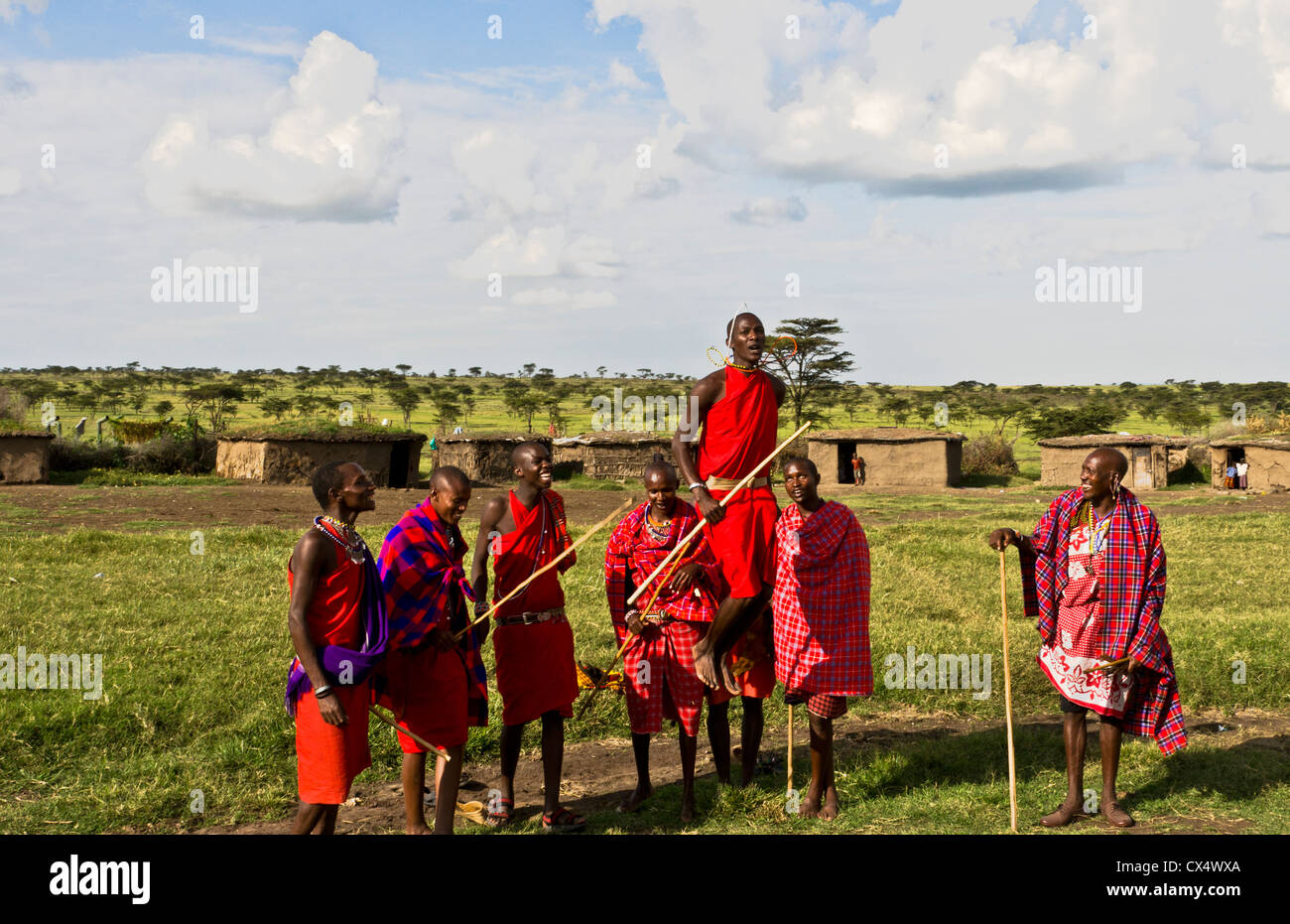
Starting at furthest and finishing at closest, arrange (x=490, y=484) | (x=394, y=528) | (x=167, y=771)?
1. (x=490, y=484)
2. (x=167, y=771)
3. (x=394, y=528)

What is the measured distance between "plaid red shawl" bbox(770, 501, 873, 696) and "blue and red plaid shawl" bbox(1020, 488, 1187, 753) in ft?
3.24

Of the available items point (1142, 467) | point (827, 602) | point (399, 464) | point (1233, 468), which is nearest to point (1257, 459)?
point (1233, 468)

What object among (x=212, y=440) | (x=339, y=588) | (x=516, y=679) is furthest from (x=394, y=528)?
(x=212, y=440)

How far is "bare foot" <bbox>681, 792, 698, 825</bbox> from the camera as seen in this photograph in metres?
5.22

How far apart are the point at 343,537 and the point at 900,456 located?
2866 centimetres

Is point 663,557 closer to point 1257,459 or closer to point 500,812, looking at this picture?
point 500,812

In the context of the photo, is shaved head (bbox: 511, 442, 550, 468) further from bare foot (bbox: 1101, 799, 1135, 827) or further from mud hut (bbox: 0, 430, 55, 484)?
mud hut (bbox: 0, 430, 55, 484)

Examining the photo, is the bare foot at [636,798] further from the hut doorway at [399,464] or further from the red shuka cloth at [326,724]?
the hut doorway at [399,464]

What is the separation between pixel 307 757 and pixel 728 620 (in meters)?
2.18

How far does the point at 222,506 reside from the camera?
810 inches

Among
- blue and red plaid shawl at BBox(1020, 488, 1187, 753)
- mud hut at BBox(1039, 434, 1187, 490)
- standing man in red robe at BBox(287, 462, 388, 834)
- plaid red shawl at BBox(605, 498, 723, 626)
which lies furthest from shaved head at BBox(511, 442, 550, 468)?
mud hut at BBox(1039, 434, 1187, 490)

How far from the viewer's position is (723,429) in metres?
5.50

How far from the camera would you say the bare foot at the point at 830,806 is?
5.18 m
